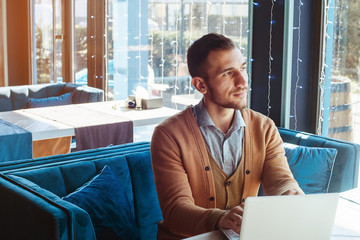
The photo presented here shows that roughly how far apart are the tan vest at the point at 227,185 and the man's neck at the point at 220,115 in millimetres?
131

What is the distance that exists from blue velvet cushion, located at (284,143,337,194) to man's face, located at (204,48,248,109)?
0.93 m

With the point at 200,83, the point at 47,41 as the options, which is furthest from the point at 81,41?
the point at 200,83

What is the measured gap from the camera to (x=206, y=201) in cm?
195

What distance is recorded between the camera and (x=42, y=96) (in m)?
6.04

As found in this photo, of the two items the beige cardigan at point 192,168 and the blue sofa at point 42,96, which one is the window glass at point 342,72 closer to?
the beige cardigan at point 192,168

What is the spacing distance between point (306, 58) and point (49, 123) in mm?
2024

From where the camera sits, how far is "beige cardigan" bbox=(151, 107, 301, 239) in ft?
5.99

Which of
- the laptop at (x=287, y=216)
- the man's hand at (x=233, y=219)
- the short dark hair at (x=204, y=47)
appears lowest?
the man's hand at (x=233, y=219)

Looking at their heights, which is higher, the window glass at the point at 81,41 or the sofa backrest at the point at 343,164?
the window glass at the point at 81,41

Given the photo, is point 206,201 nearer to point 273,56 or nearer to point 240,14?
point 273,56

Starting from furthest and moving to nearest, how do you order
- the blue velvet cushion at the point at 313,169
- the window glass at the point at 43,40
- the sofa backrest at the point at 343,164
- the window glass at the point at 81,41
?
the window glass at the point at 43,40, the window glass at the point at 81,41, the sofa backrest at the point at 343,164, the blue velvet cushion at the point at 313,169

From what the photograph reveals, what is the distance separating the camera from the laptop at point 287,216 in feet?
4.09

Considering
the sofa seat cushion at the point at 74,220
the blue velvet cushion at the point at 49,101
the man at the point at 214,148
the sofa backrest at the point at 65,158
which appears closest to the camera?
the sofa seat cushion at the point at 74,220

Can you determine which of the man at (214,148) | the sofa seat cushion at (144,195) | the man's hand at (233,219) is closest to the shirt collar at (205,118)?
the man at (214,148)
